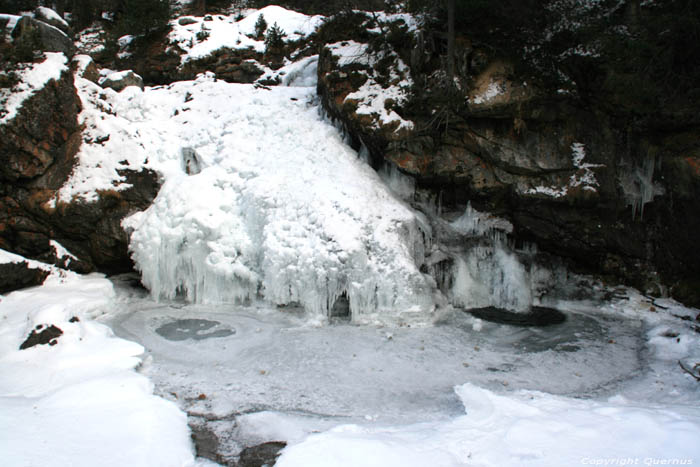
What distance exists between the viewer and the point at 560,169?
28.0 feet

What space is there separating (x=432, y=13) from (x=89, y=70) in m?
9.07

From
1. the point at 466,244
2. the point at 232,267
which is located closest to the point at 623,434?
the point at 466,244

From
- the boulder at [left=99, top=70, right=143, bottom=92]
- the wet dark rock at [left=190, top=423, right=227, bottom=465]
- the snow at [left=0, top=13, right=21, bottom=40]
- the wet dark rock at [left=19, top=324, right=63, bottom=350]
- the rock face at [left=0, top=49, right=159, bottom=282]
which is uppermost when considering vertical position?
the snow at [left=0, top=13, right=21, bottom=40]

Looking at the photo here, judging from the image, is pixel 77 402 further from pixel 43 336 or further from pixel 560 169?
pixel 560 169

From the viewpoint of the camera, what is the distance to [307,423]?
4.42 m

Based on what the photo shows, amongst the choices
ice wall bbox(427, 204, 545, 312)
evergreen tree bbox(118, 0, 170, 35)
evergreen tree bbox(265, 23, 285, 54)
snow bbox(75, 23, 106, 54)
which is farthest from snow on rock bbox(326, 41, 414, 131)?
snow bbox(75, 23, 106, 54)

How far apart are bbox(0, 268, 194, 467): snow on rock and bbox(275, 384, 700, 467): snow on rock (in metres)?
1.28

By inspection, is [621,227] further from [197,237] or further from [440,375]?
[197,237]

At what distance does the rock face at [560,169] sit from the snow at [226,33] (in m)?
7.09

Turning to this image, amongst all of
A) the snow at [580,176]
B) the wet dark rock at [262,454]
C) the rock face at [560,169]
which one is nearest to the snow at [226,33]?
the rock face at [560,169]

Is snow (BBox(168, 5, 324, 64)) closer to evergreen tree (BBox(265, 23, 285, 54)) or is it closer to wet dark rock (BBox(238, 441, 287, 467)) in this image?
evergreen tree (BBox(265, 23, 285, 54))

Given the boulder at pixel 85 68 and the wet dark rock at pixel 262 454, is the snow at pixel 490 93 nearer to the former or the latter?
the wet dark rock at pixel 262 454

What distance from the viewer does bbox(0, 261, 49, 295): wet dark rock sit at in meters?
7.62

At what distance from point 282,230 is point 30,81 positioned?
636cm
